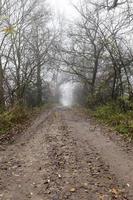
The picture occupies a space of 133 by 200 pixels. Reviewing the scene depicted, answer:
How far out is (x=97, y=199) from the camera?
583 cm

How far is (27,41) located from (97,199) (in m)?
25.3

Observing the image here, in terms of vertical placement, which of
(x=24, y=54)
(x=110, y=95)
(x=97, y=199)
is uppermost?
(x=24, y=54)

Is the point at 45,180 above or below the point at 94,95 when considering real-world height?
below

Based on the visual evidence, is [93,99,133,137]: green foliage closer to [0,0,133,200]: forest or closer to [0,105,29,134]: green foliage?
[0,0,133,200]: forest

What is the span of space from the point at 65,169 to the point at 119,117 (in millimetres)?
10166

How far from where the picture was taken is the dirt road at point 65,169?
20.3ft

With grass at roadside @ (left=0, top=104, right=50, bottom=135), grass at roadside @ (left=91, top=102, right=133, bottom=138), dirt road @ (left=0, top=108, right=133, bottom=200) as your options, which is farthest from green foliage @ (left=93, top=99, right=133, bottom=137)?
grass at roadside @ (left=0, top=104, right=50, bottom=135)

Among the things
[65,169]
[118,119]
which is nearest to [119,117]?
[118,119]

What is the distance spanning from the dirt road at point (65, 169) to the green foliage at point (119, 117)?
2484 mm

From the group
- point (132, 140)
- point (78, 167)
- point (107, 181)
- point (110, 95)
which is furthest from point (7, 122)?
point (110, 95)

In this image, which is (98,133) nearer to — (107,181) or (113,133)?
(113,133)

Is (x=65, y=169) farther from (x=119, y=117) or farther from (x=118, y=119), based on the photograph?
(x=119, y=117)

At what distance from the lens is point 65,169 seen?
7.61m

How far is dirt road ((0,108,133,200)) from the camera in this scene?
618cm
